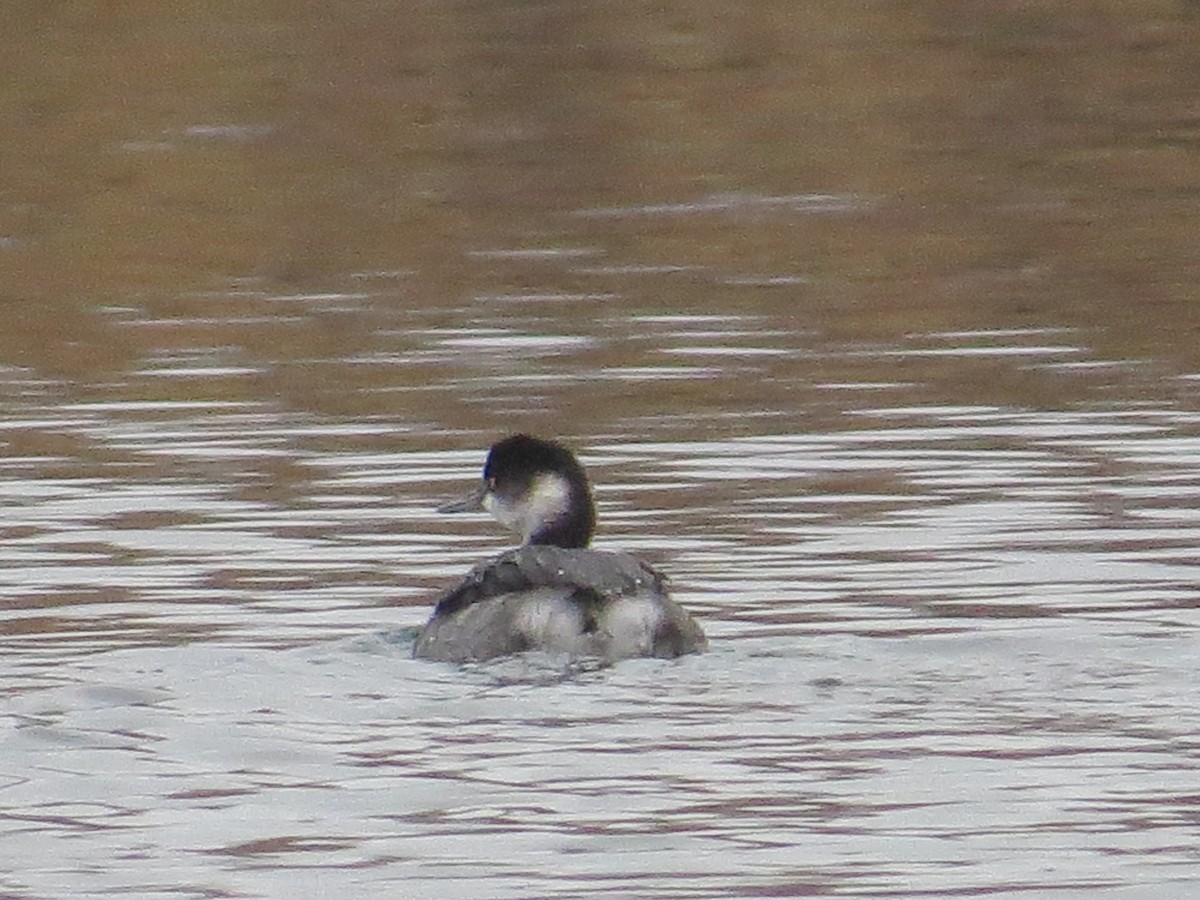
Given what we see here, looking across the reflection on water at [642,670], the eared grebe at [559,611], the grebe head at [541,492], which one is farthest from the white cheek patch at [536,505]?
the eared grebe at [559,611]

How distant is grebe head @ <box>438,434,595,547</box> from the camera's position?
11.6 metres

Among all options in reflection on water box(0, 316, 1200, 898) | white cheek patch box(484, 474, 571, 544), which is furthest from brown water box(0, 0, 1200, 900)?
white cheek patch box(484, 474, 571, 544)

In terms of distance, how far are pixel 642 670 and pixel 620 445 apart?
4.22 meters

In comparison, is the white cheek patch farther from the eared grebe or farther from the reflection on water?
the eared grebe

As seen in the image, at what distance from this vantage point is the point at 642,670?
34.4 feet

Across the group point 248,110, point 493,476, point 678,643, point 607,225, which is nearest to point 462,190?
point 607,225

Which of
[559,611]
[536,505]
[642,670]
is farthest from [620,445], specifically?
[642,670]

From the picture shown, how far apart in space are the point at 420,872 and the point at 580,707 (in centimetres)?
178

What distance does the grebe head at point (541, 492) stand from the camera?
1164cm

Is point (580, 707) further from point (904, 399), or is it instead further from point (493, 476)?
point (904, 399)

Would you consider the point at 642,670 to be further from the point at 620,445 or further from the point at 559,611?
the point at 620,445

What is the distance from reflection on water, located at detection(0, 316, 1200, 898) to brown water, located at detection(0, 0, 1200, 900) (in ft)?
0.08

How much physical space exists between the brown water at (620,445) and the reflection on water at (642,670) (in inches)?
1.0

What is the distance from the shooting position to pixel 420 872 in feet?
27.0
